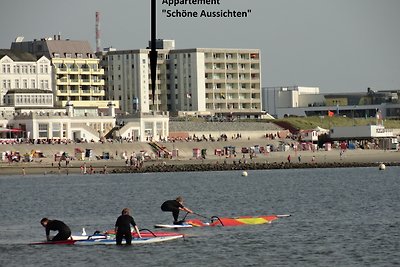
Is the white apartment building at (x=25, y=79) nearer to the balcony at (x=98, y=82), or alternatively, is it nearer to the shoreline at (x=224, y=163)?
the balcony at (x=98, y=82)

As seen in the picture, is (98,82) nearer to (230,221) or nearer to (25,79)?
(25,79)

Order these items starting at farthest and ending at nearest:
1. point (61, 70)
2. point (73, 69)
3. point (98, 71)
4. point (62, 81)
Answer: point (98, 71), point (73, 69), point (62, 81), point (61, 70)

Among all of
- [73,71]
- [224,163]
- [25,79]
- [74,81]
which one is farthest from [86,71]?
[224,163]

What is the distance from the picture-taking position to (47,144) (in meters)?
140

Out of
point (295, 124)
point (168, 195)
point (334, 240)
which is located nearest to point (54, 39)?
point (295, 124)

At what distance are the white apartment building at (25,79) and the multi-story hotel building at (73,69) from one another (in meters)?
3.96

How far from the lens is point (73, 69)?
634 feet

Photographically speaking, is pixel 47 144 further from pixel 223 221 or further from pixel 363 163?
pixel 223 221

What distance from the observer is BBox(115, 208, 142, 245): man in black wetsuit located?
50.2m

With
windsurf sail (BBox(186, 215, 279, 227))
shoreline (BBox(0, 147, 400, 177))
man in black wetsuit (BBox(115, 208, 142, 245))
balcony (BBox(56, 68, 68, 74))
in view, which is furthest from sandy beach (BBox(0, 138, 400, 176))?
man in black wetsuit (BBox(115, 208, 142, 245))

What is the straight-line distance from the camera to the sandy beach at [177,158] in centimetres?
12875

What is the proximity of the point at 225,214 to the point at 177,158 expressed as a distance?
244 ft

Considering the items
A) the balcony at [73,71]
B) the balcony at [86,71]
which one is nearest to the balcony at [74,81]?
the balcony at [73,71]

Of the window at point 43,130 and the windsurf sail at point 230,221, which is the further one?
the window at point 43,130
